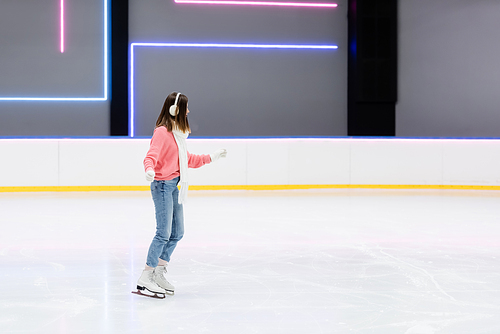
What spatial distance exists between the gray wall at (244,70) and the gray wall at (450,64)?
1.34 m

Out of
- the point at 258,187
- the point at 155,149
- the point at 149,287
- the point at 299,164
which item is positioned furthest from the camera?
the point at 299,164

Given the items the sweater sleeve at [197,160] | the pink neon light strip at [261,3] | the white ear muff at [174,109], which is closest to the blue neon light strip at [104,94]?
the pink neon light strip at [261,3]

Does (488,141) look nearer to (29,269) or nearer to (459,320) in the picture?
(459,320)

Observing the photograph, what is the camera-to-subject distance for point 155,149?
271cm

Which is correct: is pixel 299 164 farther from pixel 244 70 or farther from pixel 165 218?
pixel 165 218

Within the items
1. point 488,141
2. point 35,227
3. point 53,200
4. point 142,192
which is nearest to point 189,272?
point 35,227

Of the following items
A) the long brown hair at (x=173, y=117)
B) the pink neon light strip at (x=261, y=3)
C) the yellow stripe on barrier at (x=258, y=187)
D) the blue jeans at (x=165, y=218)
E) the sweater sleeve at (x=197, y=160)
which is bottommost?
the yellow stripe on barrier at (x=258, y=187)

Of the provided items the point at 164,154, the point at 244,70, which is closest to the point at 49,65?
the point at 244,70

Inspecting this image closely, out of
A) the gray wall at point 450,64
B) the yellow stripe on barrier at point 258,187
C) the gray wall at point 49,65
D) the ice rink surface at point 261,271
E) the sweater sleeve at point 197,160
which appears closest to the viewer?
the ice rink surface at point 261,271

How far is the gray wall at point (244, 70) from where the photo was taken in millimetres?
10875

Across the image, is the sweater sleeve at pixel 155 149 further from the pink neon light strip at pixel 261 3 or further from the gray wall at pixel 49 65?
the pink neon light strip at pixel 261 3

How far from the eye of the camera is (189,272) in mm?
3387

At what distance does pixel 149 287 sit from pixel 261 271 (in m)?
0.87

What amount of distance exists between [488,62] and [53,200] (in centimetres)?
907
